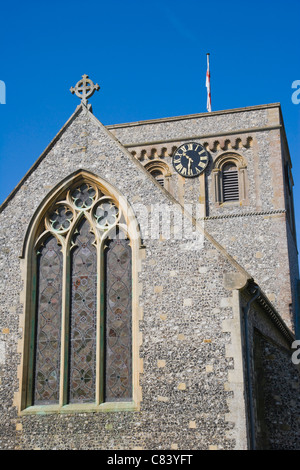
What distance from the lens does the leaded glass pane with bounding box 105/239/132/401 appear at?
40.7ft

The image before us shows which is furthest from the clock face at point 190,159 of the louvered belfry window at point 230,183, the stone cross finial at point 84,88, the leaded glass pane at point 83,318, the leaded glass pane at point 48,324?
the leaded glass pane at point 48,324

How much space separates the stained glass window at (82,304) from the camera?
12562 millimetres

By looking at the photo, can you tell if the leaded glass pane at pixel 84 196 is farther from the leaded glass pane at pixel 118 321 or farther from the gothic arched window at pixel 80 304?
the leaded glass pane at pixel 118 321

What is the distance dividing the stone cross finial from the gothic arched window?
238 cm

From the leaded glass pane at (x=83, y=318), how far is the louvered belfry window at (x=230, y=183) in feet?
40.4

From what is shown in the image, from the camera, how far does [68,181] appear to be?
14.0 metres

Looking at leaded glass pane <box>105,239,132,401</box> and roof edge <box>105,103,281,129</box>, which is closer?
leaded glass pane <box>105,239,132,401</box>

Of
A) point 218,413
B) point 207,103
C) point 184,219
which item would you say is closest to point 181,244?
point 184,219

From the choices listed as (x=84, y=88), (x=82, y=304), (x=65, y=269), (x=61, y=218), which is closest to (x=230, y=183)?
(x=84, y=88)

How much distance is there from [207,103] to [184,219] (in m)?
17.7

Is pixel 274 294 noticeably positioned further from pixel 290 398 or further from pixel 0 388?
pixel 0 388

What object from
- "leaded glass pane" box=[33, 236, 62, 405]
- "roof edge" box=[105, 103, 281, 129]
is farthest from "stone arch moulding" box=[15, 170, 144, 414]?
"roof edge" box=[105, 103, 281, 129]

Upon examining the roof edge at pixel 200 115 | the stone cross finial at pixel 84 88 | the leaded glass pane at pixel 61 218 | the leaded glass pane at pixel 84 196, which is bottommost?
the leaded glass pane at pixel 61 218

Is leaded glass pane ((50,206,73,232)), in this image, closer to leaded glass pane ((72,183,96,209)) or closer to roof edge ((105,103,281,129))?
leaded glass pane ((72,183,96,209))
